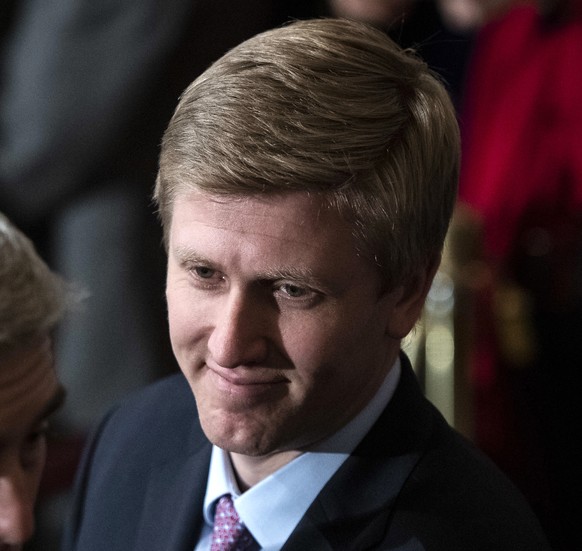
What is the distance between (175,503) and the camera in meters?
1.42

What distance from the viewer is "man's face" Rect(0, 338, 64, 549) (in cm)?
136

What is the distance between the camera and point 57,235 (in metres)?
2.69

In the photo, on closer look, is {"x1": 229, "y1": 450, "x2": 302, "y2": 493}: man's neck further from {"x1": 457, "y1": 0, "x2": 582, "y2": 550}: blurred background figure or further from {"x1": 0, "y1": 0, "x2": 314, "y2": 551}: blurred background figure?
{"x1": 457, "y1": 0, "x2": 582, "y2": 550}: blurred background figure

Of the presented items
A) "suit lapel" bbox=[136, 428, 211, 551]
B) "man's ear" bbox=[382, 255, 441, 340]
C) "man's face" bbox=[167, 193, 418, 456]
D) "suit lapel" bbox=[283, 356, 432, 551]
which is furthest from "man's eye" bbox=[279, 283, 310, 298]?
"suit lapel" bbox=[136, 428, 211, 551]

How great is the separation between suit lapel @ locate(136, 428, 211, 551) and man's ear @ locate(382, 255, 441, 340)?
33 centimetres

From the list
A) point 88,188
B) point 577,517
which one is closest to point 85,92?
point 88,188

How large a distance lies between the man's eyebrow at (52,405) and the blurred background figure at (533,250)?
162cm

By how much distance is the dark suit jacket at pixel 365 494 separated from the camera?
125 cm

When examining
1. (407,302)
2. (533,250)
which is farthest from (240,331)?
(533,250)

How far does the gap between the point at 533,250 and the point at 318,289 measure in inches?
77.1

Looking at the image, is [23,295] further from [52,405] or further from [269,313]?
[269,313]

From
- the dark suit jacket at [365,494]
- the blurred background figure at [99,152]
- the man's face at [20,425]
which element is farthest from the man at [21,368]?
the blurred background figure at [99,152]

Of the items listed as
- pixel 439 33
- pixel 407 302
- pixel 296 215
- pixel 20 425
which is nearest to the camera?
pixel 296 215

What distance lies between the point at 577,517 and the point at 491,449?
12.5 inches
